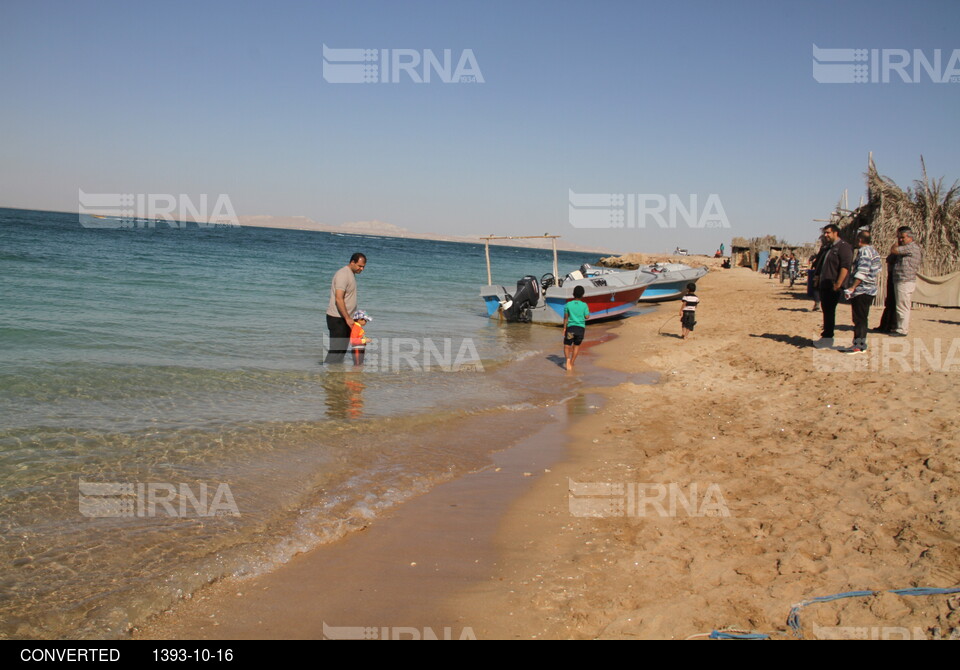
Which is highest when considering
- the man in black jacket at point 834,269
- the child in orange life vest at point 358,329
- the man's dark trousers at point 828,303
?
the man in black jacket at point 834,269

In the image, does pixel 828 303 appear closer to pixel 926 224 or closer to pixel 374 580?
pixel 926 224

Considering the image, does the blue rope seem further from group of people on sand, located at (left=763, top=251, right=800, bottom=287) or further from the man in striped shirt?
group of people on sand, located at (left=763, top=251, right=800, bottom=287)

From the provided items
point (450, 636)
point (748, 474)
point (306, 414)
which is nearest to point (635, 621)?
point (450, 636)

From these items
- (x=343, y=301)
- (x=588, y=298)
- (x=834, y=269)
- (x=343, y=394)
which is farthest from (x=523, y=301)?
(x=343, y=394)

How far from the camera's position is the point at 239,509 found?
5031 millimetres

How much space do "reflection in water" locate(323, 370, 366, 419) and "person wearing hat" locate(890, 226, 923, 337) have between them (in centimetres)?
921

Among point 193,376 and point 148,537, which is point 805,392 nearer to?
point 148,537

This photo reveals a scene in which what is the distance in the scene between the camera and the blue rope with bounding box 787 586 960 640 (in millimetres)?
3004

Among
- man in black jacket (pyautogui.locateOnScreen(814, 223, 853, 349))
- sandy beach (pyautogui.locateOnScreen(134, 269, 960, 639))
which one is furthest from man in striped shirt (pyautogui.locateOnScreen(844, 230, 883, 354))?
sandy beach (pyautogui.locateOnScreen(134, 269, 960, 639))

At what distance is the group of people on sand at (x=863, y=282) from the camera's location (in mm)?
9172

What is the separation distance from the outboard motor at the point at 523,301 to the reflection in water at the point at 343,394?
9.44 meters

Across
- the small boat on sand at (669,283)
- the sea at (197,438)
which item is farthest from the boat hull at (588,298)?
the small boat on sand at (669,283)

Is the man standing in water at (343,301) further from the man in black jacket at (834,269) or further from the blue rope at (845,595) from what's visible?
the man in black jacket at (834,269)

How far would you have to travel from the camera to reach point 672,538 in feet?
14.1
